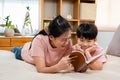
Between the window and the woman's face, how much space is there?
2546mm

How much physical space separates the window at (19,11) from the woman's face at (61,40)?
2546 mm

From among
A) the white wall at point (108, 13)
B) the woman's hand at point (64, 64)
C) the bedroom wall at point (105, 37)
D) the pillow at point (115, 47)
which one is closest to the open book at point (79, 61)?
the woman's hand at point (64, 64)

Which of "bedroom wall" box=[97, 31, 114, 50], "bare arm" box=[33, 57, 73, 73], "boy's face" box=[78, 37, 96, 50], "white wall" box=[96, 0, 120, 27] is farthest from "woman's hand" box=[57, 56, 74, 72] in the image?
"white wall" box=[96, 0, 120, 27]

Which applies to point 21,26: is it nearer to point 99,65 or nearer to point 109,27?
point 109,27

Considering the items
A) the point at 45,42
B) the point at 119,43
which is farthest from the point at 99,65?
the point at 119,43

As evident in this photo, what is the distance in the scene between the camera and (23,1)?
3832 mm

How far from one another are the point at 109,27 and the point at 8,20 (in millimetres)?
1636

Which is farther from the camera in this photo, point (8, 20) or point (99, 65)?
point (8, 20)

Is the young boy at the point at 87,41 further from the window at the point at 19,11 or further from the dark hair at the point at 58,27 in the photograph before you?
the window at the point at 19,11

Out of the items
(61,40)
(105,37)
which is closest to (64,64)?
(61,40)

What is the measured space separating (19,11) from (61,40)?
8.74ft

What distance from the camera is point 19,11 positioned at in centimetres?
386

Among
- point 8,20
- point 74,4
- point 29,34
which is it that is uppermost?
point 74,4

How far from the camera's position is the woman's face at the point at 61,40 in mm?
1315
